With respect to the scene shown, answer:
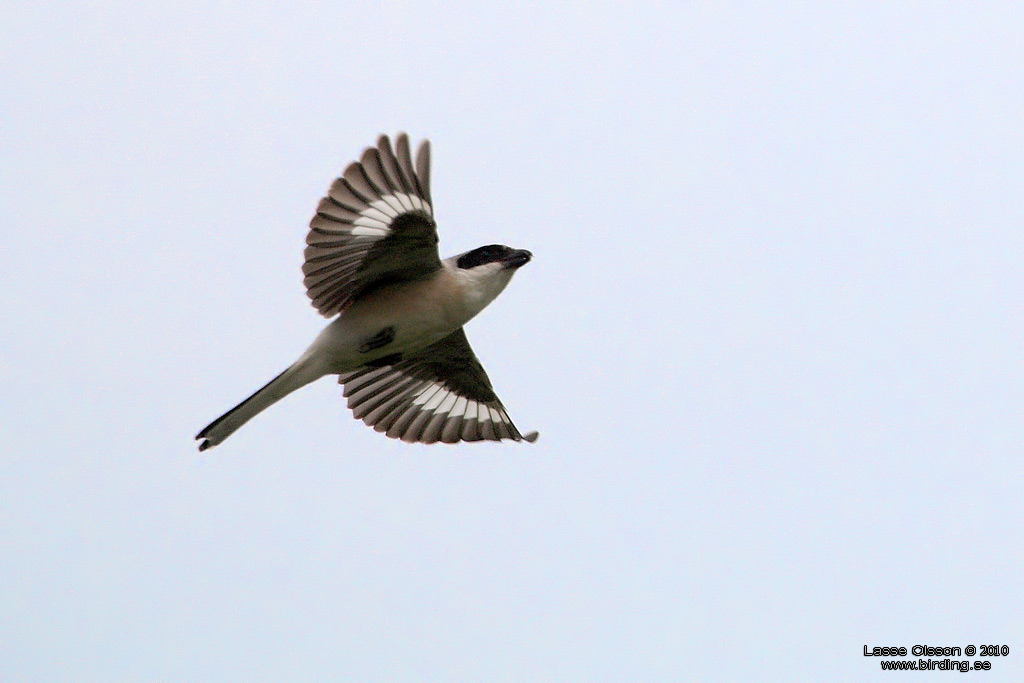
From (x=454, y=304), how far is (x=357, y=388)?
4.33 feet

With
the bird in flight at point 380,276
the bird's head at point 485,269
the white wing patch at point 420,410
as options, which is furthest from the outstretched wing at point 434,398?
the bird's head at point 485,269

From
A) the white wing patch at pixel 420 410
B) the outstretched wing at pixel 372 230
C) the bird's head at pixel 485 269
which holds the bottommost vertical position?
the white wing patch at pixel 420 410

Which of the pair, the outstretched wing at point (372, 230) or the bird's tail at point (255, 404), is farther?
the bird's tail at point (255, 404)

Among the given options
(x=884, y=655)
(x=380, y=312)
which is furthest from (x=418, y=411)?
(x=884, y=655)

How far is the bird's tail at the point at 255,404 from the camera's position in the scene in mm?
6656

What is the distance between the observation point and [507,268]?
692 cm

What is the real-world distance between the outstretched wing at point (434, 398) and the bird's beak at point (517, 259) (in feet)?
2.85

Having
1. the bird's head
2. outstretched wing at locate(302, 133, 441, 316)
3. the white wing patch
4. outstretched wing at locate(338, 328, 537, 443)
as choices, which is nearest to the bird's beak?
the bird's head

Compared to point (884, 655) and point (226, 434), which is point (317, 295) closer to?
point (226, 434)

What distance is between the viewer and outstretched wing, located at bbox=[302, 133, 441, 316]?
618 cm

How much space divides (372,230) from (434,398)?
1.84m

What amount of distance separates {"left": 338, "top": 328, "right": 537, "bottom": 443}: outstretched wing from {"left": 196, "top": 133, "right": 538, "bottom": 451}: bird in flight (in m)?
0.25

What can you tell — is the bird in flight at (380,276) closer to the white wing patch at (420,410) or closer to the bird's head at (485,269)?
the bird's head at (485,269)

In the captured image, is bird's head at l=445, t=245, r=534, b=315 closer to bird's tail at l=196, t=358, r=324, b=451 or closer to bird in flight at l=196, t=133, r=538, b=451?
bird in flight at l=196, t=133, r=538, b=451
